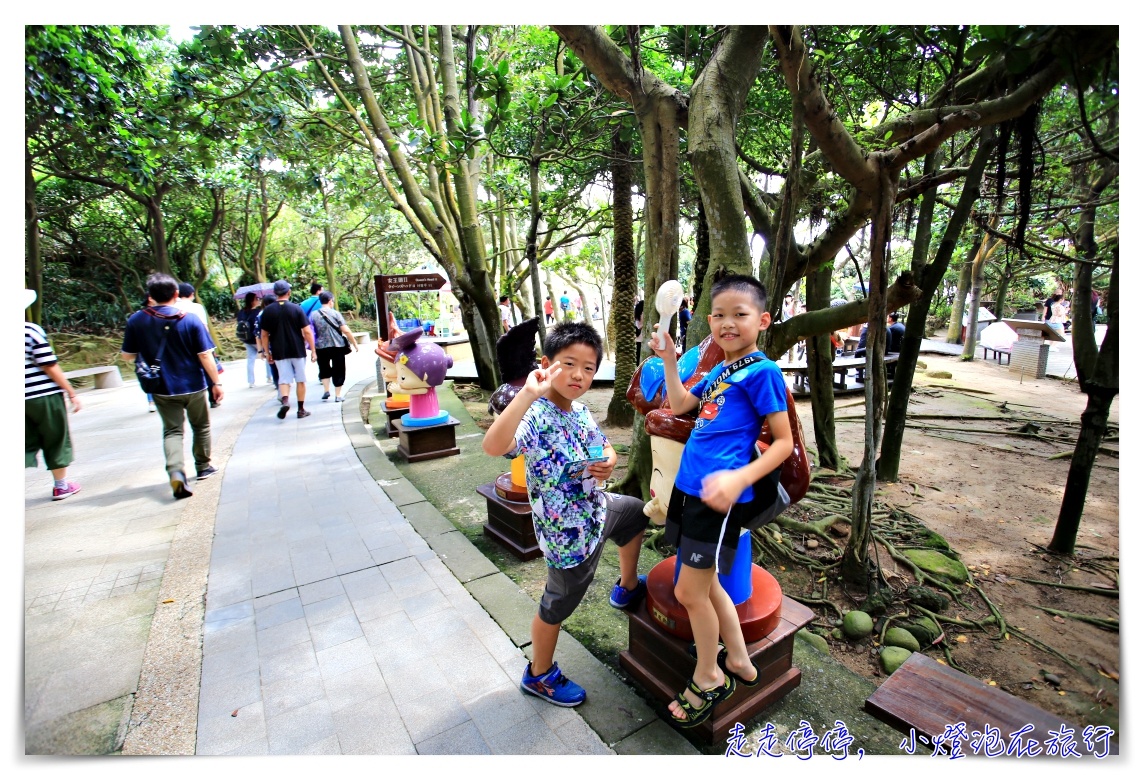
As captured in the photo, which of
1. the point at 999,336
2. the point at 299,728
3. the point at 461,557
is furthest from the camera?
the point at 999,336

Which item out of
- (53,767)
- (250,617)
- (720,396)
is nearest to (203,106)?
(250,617)

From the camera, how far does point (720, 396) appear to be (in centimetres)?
185

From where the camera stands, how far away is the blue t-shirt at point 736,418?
1.78 meters

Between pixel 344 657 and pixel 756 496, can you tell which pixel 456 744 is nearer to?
pixel 344 657

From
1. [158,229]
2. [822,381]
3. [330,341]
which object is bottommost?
[822,381]

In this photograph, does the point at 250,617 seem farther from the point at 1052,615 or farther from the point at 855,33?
the point at 855,33

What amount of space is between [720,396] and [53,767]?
2.56m

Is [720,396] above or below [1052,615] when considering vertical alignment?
above

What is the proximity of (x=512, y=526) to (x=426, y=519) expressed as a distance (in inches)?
34.1

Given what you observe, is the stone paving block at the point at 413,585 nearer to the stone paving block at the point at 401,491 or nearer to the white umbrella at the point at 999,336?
the stone paving block at the point at 401,491

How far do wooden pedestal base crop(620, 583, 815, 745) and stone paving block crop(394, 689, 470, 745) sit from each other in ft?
2.34

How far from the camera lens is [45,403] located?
4.01 metres

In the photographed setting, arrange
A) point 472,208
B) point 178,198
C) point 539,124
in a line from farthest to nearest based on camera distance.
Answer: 1. point 178,198
2. point 472,208
3. point 539,124

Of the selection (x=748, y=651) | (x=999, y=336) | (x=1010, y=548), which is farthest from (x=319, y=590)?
(x=999, y=336)
